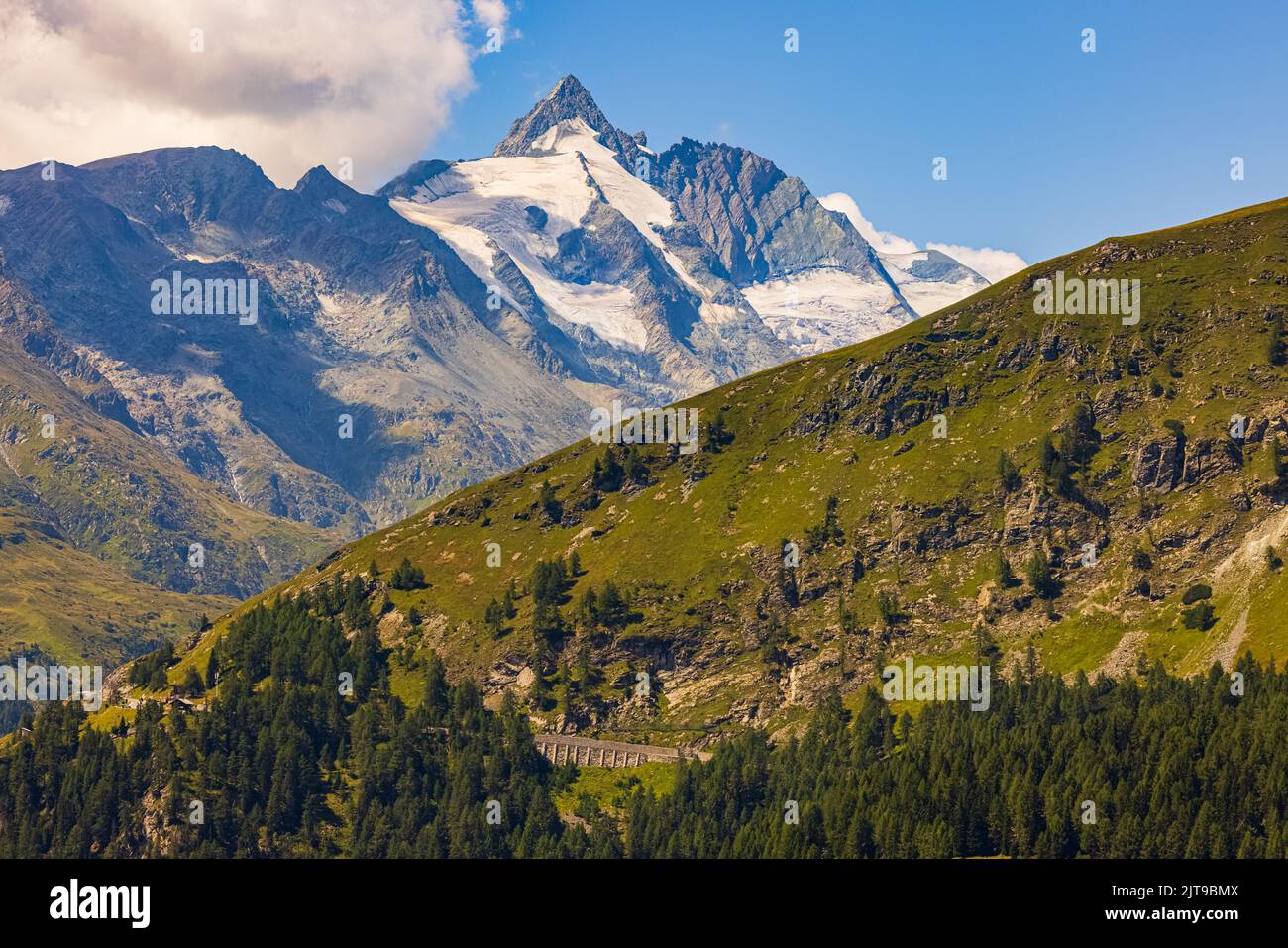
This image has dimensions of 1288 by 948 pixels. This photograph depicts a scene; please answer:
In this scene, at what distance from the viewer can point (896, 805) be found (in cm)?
19900
